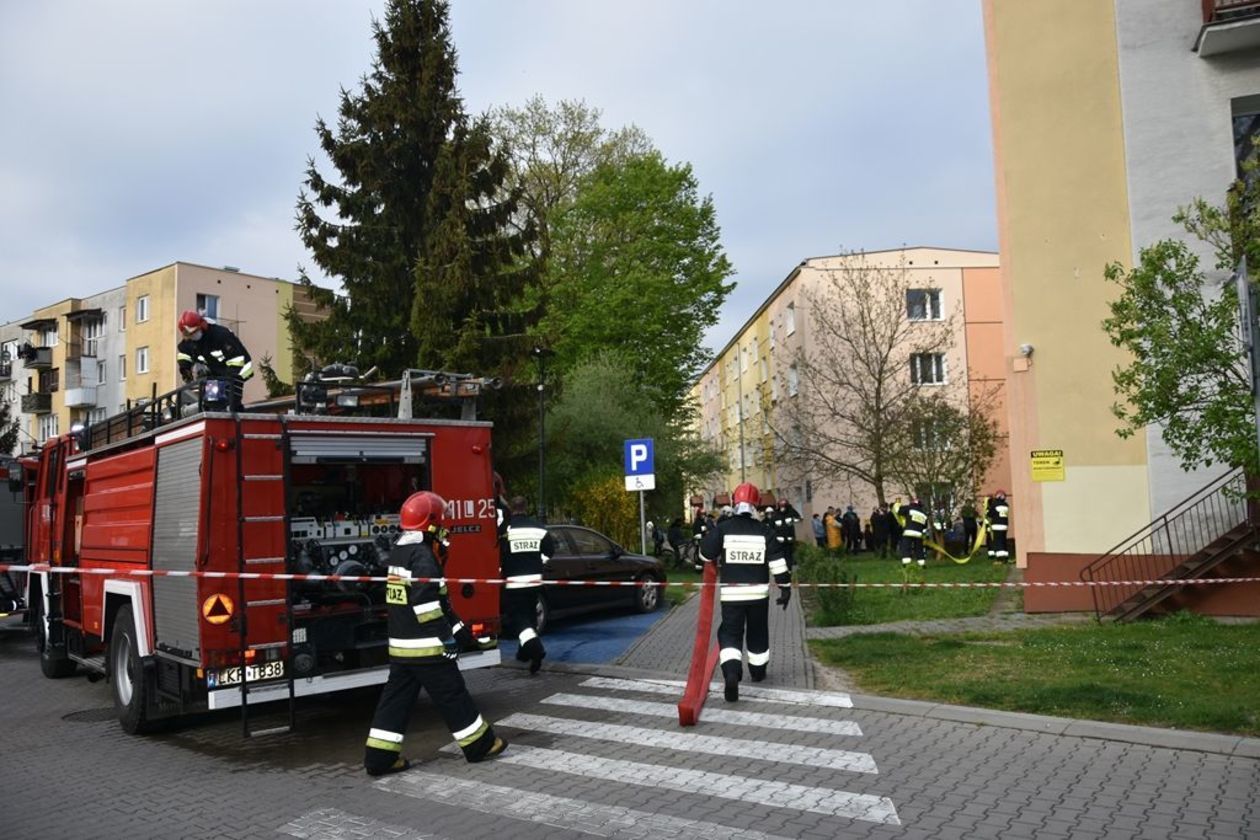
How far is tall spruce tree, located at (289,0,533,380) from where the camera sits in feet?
62.3

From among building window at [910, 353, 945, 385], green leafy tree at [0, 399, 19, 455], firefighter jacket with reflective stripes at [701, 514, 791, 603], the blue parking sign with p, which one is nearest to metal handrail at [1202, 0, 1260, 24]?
firefighter jacket with reflective stripes at [701, 514, 791, 603]

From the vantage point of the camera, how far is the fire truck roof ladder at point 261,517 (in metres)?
7.26

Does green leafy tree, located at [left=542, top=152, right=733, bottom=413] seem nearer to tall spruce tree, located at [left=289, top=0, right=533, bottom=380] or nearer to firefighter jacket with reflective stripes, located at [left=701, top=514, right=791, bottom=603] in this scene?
tall spruce tree, located at [left=289, top=0, right=533, bottom=380]

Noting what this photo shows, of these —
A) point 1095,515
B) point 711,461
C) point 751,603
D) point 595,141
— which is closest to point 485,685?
Result: point 751,603

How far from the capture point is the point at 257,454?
7496 millimetres

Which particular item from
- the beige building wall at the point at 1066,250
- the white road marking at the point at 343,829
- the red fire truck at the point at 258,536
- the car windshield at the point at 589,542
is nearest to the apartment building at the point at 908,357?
the beige building wall at the point at 1066,250

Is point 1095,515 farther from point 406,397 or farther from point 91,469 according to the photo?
point 91,469

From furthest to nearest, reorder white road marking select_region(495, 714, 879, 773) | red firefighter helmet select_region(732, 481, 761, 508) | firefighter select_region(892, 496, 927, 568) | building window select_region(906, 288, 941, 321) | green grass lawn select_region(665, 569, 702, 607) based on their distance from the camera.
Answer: building window select_region(906, 288, 941, 321) < firefighter select_region(892, 496, 927, 568) < green grass lawn select_region(665, 569, 702, 607) < red firefighter helmet select_region(732, 481, 761, 508) < white road marking select_region(495, 714, 879, 773)

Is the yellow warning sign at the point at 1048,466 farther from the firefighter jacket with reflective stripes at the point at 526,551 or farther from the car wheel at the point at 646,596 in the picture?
the firefighter jacket with reflective stripes at the point at 526,551

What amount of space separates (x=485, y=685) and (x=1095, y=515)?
9.02 m

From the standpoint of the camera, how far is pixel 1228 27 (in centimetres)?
1330

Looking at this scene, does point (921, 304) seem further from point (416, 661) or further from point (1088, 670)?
point (416, 661)

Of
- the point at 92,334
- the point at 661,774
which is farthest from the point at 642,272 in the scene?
the point at 92,334

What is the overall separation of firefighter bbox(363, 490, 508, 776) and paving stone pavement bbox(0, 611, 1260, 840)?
201 millimetres
